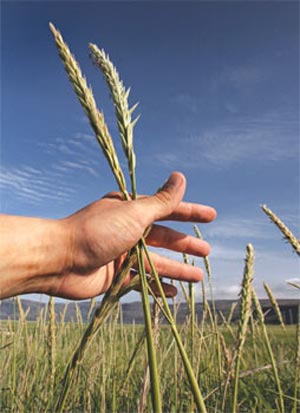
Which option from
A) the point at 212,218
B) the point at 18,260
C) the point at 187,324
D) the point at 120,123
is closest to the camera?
the point at 120,123

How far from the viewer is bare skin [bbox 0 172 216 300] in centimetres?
146

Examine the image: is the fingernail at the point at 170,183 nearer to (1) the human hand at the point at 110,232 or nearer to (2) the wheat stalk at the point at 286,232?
(1) the human hand at the point at 110,232

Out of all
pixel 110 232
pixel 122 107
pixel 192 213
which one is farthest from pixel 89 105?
pixel 192 213

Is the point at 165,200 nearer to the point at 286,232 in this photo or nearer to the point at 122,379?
the point at 286,232

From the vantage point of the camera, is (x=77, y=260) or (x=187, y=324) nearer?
(x=77, y=260)

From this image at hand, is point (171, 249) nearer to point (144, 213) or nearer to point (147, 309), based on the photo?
point (144, 213)

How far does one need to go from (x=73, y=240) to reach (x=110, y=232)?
17cm

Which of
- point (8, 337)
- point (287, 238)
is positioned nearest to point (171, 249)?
point (287, 238)

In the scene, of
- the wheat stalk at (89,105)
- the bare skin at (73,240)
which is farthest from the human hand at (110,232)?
the wheat stalk at (89,105)

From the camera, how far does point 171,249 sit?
205 centimetres

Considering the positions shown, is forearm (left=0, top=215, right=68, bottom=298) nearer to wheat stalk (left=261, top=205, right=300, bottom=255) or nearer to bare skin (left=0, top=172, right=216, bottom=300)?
bare skin (left=0, top=172, right=216, bottom=300)

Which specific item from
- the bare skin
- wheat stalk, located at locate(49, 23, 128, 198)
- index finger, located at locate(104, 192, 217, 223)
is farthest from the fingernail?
wheat stalk, located at locate(49, 23, 128, 198)

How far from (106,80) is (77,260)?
776mm

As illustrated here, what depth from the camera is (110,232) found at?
58.2 inches
